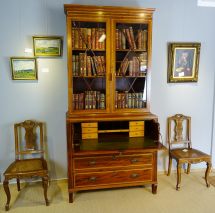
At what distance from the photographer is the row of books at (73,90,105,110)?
2.52 meters

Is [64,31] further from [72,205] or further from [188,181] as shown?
[188,181]

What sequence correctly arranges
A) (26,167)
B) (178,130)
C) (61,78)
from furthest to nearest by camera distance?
(178,130) < (61,78) < (26,167)

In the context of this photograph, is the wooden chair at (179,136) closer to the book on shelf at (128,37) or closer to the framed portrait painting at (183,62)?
the framed portrait painting at (183,62)

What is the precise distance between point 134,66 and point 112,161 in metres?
1.13

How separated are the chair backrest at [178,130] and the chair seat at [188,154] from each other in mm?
141

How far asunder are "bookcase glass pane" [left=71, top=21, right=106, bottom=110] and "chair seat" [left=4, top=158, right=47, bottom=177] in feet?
2.49

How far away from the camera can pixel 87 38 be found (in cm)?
243

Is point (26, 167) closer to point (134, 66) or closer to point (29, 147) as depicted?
point (29, 147)

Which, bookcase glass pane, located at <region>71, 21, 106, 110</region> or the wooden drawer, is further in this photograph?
the wooden drawer

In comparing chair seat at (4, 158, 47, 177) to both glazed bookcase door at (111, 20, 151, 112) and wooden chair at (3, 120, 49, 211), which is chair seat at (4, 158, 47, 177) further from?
glazed bookcase door at (111, 20, 151, 112)

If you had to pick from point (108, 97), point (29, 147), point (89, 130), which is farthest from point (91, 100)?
point (29, 147)

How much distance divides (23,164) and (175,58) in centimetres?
233

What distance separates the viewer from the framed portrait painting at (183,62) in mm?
2906

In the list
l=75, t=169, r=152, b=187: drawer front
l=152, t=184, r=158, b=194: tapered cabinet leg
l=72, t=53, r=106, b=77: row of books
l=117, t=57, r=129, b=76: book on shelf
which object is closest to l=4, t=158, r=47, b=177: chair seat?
l=75, t=169, r=152, b=187: drawer front
